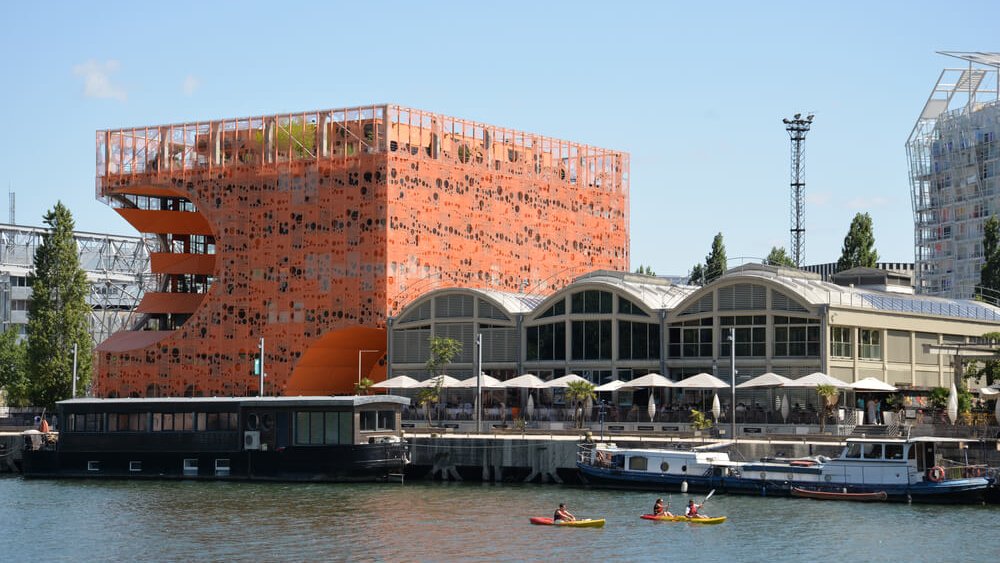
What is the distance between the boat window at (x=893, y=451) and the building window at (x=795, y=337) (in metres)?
24.7

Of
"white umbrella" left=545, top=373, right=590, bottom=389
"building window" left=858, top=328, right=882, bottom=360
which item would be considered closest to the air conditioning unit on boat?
"white umbrella" left=545, top=373, right=590, bottom=389

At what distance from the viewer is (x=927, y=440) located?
239ft

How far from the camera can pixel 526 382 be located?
10300cm

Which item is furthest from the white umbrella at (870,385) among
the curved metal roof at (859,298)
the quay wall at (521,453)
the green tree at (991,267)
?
the green tree at (991,267)

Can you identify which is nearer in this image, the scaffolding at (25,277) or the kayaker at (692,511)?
the kayaker at (692,511)

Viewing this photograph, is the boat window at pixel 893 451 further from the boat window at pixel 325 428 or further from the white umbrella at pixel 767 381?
the boat window at pixel 325 428

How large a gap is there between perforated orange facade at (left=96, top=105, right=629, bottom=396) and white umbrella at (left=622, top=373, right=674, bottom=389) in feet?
89.5

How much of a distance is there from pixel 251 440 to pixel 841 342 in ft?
128

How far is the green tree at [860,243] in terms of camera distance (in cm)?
14525

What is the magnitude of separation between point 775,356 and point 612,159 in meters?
48.5

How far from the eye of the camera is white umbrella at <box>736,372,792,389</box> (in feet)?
306

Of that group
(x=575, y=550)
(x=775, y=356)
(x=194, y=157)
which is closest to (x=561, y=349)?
(x=775, y=356)

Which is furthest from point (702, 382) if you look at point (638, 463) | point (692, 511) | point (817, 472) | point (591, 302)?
point (692, 511)

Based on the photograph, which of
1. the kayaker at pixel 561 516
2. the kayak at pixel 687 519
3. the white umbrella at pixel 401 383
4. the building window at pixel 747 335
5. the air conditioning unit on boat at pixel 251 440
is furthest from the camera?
the white umbrella at pixel 401 383
